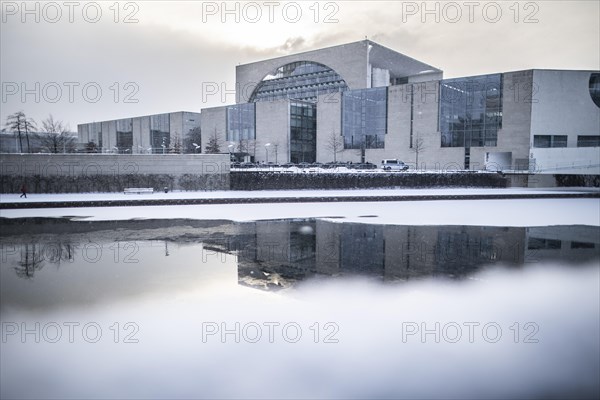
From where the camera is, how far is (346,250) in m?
10.5

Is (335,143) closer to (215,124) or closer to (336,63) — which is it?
(336,63)

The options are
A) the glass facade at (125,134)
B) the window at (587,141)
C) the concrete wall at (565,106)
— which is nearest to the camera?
the concrete wall at (565,106)

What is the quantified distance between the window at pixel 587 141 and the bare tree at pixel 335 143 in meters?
29.2

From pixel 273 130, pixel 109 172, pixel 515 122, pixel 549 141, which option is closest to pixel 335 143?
pixel 273 130

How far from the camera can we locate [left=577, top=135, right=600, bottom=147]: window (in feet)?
160

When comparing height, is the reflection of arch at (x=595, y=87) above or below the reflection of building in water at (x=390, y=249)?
above

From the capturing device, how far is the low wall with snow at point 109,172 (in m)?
24.7

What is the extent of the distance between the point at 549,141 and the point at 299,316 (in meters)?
52.1

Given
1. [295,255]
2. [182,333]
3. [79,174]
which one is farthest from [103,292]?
[79,174]

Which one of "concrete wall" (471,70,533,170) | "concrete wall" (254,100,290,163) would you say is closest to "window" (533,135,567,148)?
"concrete wall" (471,70,533,170)

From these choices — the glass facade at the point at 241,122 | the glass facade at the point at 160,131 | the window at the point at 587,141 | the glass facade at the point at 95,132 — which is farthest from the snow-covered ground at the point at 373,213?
the glass facade at the point at 95,132

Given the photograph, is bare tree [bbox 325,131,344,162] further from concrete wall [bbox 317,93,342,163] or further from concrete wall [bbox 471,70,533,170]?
concrete wall [bbox 471,70,533,170]

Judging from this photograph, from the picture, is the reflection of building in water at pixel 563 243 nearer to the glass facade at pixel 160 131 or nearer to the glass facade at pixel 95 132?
the glass facade at pixel 160 131

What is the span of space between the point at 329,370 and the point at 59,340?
3402 mm
